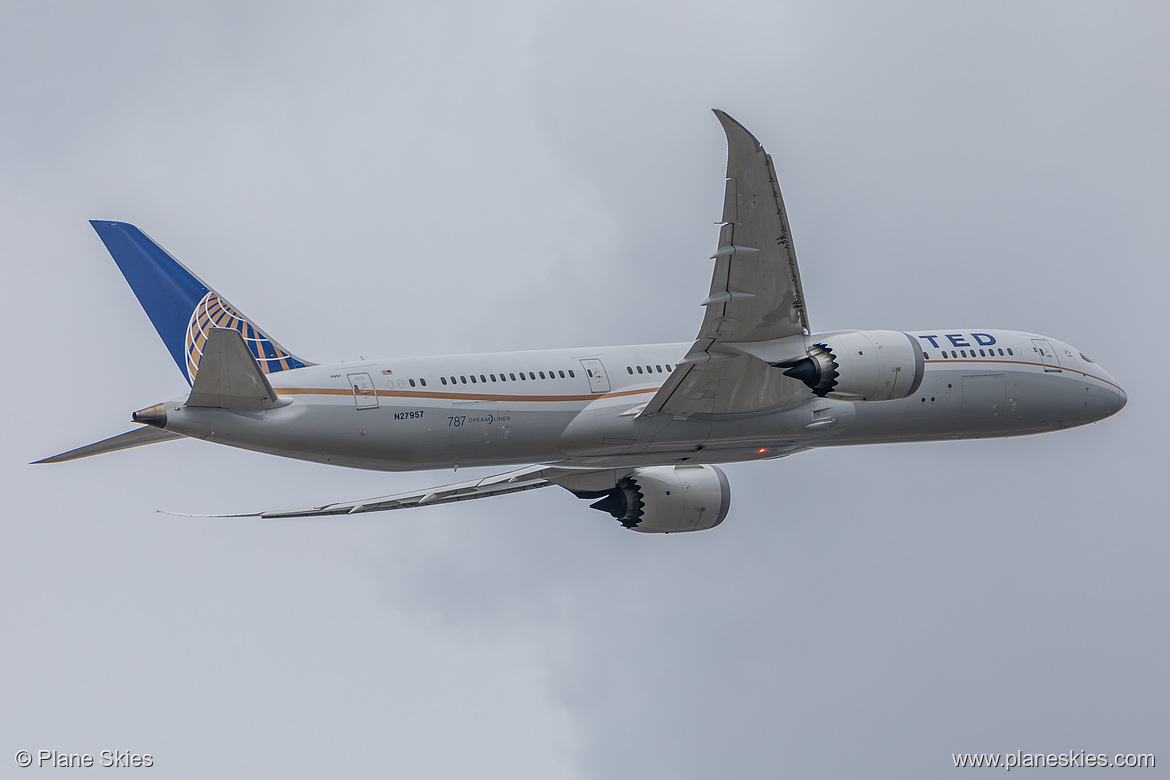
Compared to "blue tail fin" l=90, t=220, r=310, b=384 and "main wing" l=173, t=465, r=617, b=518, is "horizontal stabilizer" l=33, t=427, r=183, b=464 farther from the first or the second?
"main wing" l=173, t=465, r=617, b=518

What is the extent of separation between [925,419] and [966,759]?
8.68 meters

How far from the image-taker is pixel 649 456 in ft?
109

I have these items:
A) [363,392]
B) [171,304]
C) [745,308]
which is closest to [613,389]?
[745,308]

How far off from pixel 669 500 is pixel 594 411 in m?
6.65

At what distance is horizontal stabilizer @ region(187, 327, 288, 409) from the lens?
85.6 feet

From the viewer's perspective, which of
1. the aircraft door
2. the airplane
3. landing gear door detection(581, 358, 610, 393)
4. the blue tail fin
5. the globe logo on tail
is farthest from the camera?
landing gear door detection(581, 358, 610, 393)

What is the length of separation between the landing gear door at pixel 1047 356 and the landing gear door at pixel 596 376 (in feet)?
40.6

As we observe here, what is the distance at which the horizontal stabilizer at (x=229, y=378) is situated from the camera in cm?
2609

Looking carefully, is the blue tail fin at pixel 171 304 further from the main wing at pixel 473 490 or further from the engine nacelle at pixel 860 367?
the engine nacelle at pixel 860 367

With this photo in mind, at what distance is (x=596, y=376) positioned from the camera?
31906 millimetres

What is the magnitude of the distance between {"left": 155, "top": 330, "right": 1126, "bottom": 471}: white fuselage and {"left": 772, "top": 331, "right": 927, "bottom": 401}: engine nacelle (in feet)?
7.31

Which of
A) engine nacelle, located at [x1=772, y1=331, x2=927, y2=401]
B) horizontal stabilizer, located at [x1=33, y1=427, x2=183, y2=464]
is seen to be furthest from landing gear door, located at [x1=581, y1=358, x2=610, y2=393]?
horizontal stabilizer, located at [x1=33, y1=427, x2=183, y2=464]

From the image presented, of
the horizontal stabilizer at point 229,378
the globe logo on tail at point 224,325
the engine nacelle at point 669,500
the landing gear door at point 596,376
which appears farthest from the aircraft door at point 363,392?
the engine nacelle at point 669,500

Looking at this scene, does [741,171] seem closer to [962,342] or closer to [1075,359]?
[962,342]
